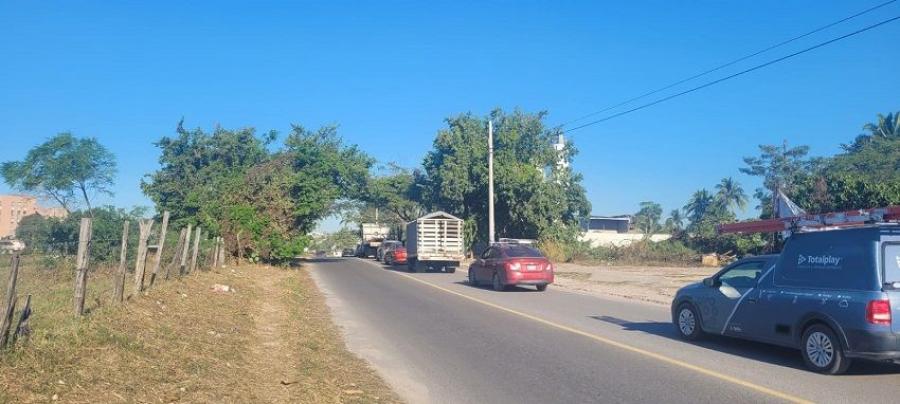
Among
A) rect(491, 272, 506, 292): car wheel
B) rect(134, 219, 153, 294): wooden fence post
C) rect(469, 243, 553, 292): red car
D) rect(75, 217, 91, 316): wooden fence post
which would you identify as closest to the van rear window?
rect(75, 217, 91, 316): wooden fence post

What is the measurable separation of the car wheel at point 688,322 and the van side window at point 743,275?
785 mm

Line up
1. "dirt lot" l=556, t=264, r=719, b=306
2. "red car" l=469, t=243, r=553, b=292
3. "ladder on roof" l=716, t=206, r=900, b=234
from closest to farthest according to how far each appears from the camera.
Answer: "ladder on roof" l=716, t=206, r=900, b=234 → "dirt lot" l=556, t=264, r=719, b=306 → "red car" l=469, t=243, r=553, b=292

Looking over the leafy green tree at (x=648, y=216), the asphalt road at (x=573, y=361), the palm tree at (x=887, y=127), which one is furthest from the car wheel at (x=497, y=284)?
the leafy green tree at (x=648, y=216)

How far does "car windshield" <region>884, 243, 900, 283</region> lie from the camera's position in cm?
820

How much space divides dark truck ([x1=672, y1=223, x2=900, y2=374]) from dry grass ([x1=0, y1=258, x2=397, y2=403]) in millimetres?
5324

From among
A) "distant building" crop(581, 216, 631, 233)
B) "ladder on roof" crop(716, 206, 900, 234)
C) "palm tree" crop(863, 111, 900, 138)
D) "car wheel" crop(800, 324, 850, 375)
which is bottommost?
"car wheel" crop(800, 324, 850, 375)

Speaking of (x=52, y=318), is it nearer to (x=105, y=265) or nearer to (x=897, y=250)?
(x=105, y=265)

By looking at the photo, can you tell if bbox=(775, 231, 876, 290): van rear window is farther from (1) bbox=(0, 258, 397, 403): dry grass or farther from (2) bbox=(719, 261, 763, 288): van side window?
(1) bbox=(0, 258, 397, 403): dry grass

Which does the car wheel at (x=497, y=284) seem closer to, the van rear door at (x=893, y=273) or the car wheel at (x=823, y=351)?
the car wheel at (x=823, y=351)

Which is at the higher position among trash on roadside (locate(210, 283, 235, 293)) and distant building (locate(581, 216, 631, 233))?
distant building (locate(581, 216, 631, 233))

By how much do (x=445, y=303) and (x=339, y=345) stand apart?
7303 millimetres

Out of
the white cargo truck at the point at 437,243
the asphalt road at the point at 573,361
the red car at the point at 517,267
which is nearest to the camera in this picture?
the asphalt road at the point at 573,361

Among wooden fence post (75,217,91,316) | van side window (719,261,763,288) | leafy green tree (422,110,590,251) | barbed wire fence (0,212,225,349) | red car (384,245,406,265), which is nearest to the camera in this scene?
barbed wire fence (0,212,225,349)

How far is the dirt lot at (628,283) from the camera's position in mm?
21223
